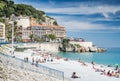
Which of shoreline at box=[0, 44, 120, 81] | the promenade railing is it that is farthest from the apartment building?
the promenade railing

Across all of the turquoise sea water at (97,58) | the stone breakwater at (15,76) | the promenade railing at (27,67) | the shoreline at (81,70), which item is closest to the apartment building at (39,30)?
the turquoise sea water at (97,58)

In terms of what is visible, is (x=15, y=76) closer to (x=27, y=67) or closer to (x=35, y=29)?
(x=27, y=67)

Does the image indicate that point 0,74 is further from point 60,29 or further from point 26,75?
point 60,29

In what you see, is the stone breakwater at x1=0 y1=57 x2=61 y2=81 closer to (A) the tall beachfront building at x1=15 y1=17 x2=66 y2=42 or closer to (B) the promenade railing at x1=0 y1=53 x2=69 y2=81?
(B) the promenade railing at x1=0 y1=53 x2=69 y2=81

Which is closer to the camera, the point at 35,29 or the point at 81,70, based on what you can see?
the point at 81,70

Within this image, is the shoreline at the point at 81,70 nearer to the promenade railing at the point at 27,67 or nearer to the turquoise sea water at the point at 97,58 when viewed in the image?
the promenade railing at the point at 27,67

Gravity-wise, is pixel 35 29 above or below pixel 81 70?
below

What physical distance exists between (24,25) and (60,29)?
52.3ft

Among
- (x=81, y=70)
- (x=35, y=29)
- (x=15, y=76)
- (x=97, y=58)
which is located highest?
(x=15, y=76)

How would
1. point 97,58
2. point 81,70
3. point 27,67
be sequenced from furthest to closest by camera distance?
point 97,58 → point 81,70 → point 27,67

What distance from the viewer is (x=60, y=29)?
15850cm

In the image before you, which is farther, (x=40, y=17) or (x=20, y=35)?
(x=40, y=17)

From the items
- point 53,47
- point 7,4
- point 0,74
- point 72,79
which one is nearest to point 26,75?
point 0,74

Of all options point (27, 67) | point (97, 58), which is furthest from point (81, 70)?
point (97, 58)
